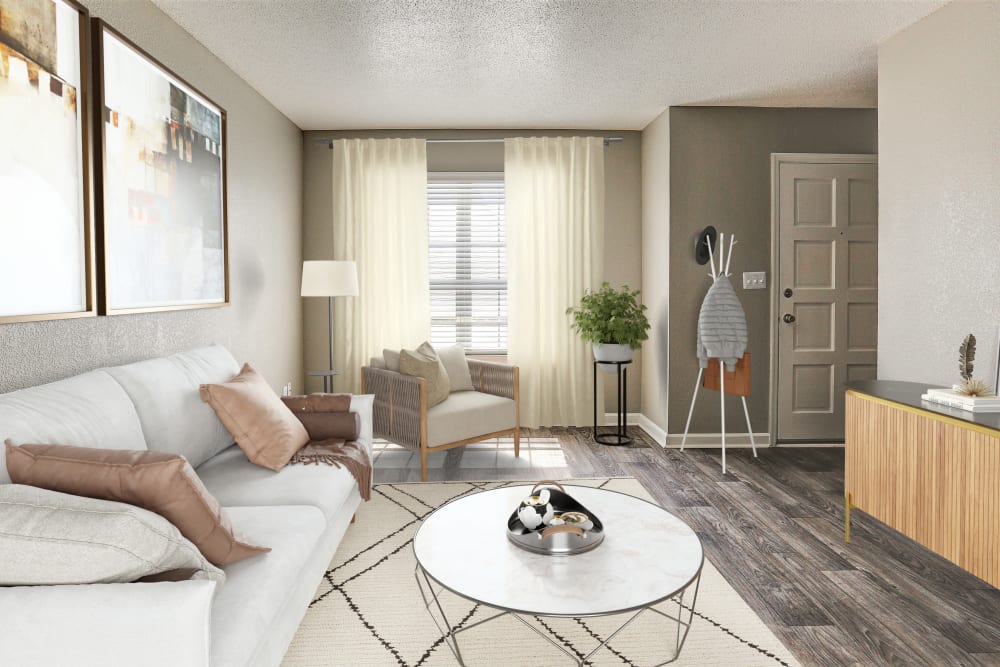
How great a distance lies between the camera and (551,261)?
535 centimetres

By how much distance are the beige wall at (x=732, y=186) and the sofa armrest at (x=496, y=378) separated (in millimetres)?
1282

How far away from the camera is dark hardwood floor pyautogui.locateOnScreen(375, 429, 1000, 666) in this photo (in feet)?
6.99

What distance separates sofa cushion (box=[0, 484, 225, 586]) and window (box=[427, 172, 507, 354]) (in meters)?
4.31

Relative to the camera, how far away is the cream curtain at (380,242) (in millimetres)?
5316

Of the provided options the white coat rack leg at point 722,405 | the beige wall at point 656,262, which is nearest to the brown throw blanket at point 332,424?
the white coat rack leg at point 722,405

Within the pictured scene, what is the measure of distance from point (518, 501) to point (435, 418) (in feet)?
5.51

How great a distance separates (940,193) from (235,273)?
12.7 ft

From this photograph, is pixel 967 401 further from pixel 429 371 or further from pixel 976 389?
pixel 429 371

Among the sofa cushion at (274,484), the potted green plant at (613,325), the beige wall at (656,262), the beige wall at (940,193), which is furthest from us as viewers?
the beige wall at (656,262)

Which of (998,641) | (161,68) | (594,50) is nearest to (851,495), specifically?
(998,641)

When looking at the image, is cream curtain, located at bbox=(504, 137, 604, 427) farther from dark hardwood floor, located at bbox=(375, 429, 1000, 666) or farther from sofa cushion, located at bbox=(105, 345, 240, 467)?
sofa cushion, located at bbox=(105, 345, 240, 467)

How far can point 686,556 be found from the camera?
1893 mm

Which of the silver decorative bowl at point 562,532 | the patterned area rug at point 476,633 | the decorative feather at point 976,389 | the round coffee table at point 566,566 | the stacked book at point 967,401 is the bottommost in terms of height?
the patterned area rug at point 476,633

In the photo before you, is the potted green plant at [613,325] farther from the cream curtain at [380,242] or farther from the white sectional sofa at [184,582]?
the white sectional sofa at [184,582]
